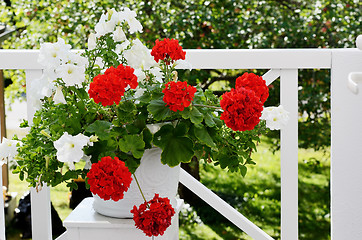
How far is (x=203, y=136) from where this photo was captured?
1.46m

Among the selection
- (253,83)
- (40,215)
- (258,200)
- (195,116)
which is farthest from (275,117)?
(258,200)

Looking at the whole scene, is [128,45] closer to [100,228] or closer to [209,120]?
[209,120]

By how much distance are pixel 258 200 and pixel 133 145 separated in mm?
2981

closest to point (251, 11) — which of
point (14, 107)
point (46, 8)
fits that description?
point (46, 8)

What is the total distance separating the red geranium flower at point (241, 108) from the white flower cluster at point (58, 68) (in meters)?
0.34

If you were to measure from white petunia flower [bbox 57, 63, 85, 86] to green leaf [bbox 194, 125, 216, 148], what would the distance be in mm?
295

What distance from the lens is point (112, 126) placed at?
1.46 metres

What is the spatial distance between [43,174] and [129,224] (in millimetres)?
243

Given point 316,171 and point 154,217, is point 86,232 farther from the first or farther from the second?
point 316,171

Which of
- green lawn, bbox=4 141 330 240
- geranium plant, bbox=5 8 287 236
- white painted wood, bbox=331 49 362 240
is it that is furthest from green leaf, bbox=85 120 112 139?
green lawn, bbox=4 141 330 240

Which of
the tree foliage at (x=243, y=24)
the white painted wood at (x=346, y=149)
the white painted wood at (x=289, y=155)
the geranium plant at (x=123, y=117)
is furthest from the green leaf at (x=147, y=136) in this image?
the tree foliage at (x=243, y=24)

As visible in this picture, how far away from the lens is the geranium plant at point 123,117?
1.36 m

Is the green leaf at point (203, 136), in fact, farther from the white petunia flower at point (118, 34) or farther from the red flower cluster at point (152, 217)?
the white petunia flower at point (118, 34)

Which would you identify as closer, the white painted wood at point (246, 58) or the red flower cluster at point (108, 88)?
the red flower cluster at point (108, 88)
